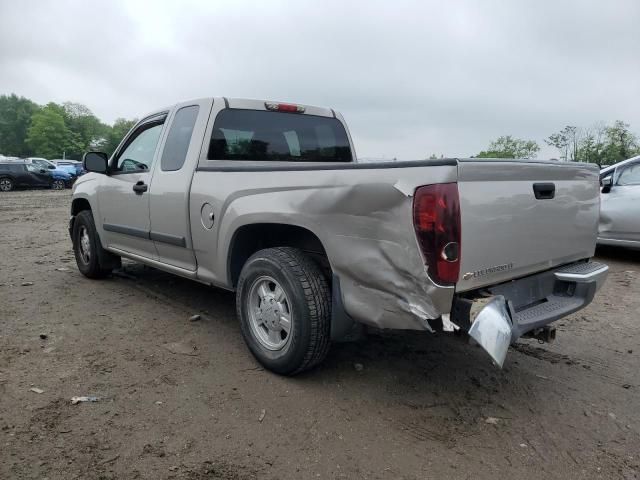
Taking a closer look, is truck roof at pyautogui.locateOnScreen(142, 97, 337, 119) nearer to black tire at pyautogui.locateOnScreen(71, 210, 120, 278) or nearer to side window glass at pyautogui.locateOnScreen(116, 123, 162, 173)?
side window glass at pyautogui.locateOnScreen(116, 123, 162, 173)

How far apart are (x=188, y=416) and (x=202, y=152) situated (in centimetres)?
205

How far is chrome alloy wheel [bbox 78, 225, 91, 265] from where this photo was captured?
18.8 ft

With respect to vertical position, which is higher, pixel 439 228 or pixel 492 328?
pixel 439 228

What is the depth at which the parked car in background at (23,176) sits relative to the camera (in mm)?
23328

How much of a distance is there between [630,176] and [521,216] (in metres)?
5.68

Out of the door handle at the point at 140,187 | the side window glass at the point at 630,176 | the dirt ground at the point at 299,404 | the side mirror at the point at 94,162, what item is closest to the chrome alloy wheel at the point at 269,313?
the dirt ground at the point at 299,404

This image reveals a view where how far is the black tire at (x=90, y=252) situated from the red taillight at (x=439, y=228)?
427cm

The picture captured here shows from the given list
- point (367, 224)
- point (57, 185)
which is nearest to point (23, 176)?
point (57, 185)

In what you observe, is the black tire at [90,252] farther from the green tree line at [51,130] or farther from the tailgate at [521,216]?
the green tree line at [51,130]

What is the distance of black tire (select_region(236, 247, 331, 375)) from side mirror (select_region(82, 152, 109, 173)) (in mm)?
2645

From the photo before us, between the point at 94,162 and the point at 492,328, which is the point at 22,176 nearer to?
the point at 94,162

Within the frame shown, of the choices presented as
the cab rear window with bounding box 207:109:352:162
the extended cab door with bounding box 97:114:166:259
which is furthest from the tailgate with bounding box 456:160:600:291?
the extended cab door with bounding box 97:114:166:259

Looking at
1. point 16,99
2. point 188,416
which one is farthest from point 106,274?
point 16,99

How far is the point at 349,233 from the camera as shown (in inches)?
107
